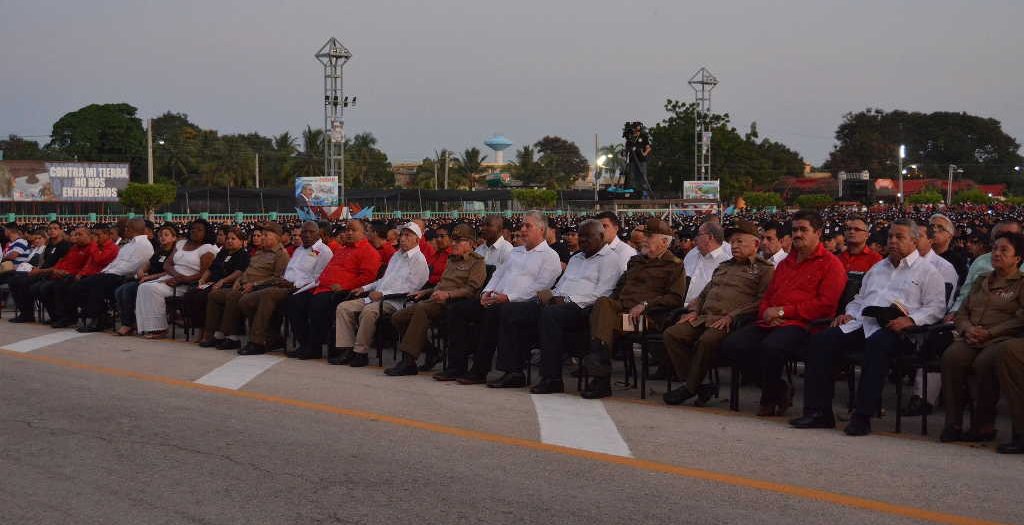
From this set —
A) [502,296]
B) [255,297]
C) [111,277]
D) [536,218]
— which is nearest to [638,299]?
[502,296]

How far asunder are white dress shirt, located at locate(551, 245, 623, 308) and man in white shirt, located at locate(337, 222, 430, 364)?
1979 millimetres

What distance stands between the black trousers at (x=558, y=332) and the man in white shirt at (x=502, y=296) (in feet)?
1.61

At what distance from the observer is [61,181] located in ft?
202

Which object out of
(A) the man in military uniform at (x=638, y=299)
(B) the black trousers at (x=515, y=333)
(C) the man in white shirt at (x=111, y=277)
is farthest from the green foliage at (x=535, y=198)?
(A) the man in military uniform at (x=638, y=299)

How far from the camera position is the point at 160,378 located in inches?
400

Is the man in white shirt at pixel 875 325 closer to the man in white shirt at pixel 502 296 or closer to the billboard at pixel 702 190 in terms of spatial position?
the man in white shirt at pixel 502 296

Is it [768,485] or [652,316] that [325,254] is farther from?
[768,485]

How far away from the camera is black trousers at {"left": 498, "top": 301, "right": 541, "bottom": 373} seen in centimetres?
980

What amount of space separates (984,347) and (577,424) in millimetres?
2853

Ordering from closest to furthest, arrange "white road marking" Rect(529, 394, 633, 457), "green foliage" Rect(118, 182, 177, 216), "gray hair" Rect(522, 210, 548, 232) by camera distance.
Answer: "white road marking" Rect(529, 394, 633, 457)
"gray hair" Rect(522, 210, 548, 232)
"green foliage" Rect(118, 182, 177, 216)

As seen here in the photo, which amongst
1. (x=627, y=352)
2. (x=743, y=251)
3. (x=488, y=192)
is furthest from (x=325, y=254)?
(x=488, y=192)

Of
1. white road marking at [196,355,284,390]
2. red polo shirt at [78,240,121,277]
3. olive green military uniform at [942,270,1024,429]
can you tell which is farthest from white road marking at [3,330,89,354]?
olive green military uniform at [942,270,1024,429]

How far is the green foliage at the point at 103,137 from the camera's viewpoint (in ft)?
301

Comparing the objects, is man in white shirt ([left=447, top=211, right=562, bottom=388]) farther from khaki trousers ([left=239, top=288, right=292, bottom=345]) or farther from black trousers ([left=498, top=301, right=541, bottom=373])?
khaki trousers ([left=239, top=288, right=292, bottom=345])
